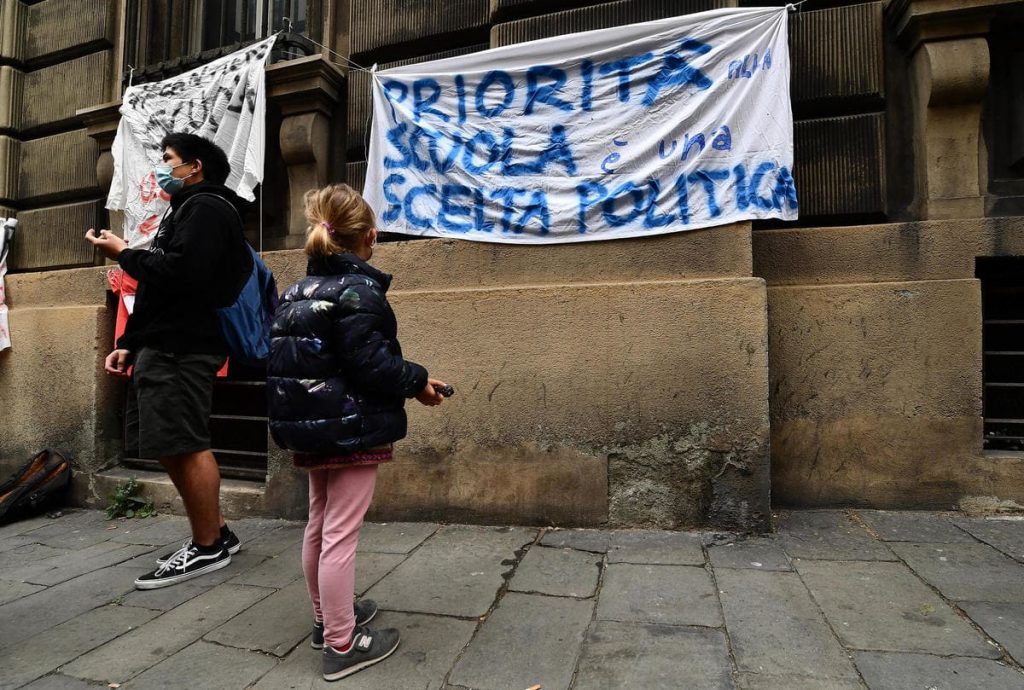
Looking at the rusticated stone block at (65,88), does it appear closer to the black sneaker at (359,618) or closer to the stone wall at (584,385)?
the stone wall at (584,385)

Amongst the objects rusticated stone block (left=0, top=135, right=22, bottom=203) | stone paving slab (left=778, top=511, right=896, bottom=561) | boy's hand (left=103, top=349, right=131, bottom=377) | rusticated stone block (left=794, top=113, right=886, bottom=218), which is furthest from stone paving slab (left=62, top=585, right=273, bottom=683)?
rusticated stone block (left=0, top=135, right=22, bottom=203)

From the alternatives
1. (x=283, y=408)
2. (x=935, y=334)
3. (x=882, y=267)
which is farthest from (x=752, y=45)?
(x=283, y=408)

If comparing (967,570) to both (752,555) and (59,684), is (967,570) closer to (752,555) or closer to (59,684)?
(752,555)

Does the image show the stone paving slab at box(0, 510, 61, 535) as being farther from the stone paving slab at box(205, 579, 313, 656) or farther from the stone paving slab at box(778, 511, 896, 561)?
the stone paving slab at box(778, 511, 896, 561)

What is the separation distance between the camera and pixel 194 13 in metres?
5.32

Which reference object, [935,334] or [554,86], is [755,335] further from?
[554,86]

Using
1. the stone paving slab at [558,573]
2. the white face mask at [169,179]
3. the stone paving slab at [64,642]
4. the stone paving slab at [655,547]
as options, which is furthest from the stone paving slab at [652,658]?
the white face mask at [169,179]

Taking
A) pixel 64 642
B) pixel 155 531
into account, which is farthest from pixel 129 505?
pixel 64 642

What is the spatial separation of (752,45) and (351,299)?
2815 millimetres

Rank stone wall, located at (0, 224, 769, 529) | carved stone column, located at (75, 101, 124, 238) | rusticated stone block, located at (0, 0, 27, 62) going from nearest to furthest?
1. stone wall, located at (0, 224, 769, 529)
2. carved stone column, located at (75, 101, 124, 238)
3. rusticated stone block, located at (0, 0, 27, 62)

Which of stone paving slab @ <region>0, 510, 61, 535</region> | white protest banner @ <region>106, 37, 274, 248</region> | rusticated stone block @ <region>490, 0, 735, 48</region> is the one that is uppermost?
rusticated stone block @ <region>490, 0, 735, 48</region>

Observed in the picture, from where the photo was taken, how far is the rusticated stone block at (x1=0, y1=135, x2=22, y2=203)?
5.46 m

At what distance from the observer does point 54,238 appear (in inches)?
207

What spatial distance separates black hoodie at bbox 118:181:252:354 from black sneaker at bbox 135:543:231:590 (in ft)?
3.30
